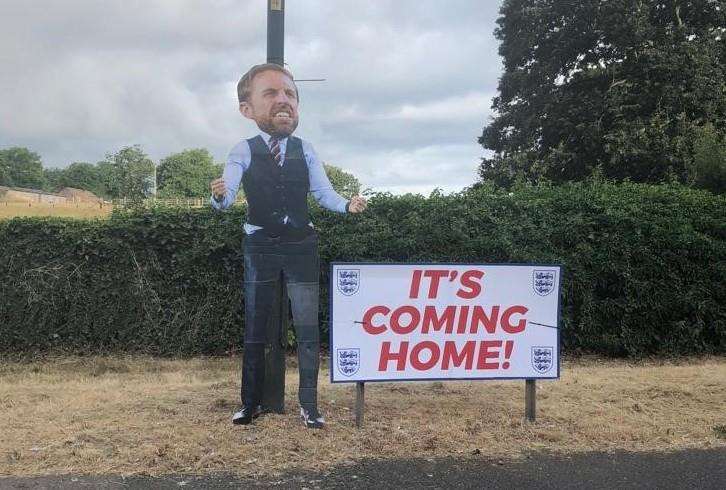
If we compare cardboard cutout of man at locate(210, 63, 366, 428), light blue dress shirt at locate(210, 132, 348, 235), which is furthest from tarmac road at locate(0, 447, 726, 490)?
light blue dress shirt at locate(210, 132, 348, 235)

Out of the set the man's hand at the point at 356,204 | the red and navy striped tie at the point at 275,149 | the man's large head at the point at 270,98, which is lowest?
the man's hand at the point at 356,204

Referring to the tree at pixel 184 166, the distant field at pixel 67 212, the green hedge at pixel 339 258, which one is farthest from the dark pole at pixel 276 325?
the tree at pixel 184 166

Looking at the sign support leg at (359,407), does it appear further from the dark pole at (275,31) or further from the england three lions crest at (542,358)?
the dark pole at (275,31)

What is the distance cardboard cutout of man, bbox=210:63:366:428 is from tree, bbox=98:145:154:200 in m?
4.16

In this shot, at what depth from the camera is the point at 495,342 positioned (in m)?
5.16

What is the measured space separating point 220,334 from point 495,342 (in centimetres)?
425

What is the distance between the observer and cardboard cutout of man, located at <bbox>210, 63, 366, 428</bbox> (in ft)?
17.1

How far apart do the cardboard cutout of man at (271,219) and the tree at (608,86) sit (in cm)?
1390

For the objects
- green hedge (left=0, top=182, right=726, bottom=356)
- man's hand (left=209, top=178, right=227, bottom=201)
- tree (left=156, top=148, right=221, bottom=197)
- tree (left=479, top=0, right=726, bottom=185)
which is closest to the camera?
man's hand (left=209, top=178, right=227, bottom=201)

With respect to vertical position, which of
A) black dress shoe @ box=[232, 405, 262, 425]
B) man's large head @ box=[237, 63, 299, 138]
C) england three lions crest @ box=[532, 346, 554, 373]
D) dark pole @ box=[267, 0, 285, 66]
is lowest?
black dress shoe @ box=[232, 405, 262, 425]

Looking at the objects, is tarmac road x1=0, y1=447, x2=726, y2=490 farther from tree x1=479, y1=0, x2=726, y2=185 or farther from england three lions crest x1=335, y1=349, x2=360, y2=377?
tree x1=479, y1=0, x2=726, y2=185

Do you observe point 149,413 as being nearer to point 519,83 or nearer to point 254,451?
point 254,451

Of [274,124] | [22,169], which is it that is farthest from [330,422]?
[22,169]

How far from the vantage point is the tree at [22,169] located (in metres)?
96.7
